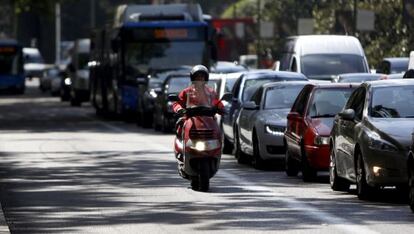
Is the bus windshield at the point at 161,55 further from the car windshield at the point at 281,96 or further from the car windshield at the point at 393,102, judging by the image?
the car windshield at the point at 393,102

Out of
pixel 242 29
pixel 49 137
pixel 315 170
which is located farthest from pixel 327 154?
pixel 242 29

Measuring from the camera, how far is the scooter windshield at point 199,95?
2047 cm

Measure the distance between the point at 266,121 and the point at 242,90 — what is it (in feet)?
12.7

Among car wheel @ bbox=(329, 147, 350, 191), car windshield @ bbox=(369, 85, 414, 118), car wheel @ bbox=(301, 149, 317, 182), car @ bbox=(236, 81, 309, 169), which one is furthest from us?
car @ bbox=(236, 81, 309, 169)

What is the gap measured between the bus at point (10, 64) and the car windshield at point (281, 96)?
59.5 meters

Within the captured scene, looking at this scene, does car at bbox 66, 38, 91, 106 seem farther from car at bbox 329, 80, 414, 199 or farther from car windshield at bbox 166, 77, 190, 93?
car at bbox 329, 80, 414, 199

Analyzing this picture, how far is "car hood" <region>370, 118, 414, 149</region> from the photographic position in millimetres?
17266

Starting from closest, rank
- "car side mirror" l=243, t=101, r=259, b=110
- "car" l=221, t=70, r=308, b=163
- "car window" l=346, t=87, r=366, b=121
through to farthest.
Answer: "car window" l=346, t=87, r=366, b=121, "car side mirror" l=243, t=101, r=259, b=110, "car" l=221, t=70, r=308, b=163

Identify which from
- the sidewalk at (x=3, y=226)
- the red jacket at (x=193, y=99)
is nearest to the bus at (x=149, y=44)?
the red jacket at (x=193, y=99)

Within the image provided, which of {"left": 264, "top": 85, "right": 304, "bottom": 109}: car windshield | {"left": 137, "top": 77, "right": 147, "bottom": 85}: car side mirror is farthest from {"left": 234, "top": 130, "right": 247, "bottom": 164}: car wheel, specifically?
{"left": 137, "top": 77, "right": 147, "bottom": 85}: car side mirror

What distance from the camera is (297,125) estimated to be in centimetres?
2241

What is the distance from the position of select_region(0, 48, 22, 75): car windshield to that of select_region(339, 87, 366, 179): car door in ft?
217

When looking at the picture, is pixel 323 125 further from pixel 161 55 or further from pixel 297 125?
pixel 161 55

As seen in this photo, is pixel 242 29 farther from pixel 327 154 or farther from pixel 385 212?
pixel 385 212
